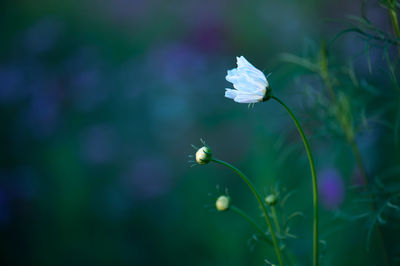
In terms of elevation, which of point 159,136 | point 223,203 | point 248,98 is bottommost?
point 159,136

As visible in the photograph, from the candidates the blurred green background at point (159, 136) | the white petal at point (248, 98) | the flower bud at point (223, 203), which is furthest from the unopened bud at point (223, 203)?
the blurred green background at point (159, 136)

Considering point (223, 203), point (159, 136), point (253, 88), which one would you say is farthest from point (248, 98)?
point (159, 136)

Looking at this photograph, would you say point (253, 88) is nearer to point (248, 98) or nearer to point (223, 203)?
point (248, 98)

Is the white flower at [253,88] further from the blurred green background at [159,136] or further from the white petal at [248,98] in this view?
the blurred green background at [159,136]

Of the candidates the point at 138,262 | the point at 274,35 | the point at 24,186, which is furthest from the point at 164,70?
the point at 138,262

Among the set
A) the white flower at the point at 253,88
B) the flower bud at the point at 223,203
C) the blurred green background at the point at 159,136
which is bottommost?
the blurred green background at the point at 159,136

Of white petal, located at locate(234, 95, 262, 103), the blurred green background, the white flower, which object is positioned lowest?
the blurred green background

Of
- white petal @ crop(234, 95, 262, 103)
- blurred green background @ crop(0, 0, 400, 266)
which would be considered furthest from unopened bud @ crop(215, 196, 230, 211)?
blurred green background @ crop(0, 0, 400, 266)

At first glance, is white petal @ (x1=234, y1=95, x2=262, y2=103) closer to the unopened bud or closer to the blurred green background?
the unopened bud
